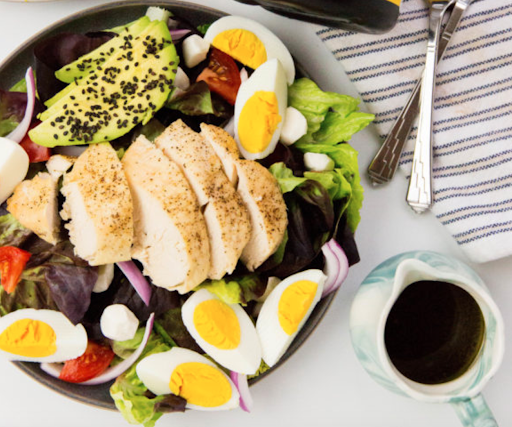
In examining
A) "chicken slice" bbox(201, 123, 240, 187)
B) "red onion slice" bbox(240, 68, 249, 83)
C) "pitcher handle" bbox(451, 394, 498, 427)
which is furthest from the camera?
"red onion slice" bbox(240, 68, 249, 83)

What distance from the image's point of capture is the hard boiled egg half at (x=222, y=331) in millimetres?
1276

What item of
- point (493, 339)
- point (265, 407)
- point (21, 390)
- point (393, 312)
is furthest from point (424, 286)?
point (21, 390)

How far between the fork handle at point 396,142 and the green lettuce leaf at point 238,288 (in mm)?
397

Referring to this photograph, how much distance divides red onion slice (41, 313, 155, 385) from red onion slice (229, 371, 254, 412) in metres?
0.22

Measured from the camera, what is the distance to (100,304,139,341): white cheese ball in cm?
127

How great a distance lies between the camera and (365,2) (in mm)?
1162

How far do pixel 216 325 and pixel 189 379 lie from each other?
15 centimetres

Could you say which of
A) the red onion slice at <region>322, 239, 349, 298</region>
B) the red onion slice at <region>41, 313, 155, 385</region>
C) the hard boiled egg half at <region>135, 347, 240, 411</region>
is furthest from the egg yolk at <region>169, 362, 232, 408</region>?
the red onion slice at <region>322, 239, 349, 298</region>

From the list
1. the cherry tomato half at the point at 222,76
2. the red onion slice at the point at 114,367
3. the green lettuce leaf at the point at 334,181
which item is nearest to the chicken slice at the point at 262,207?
the green lettuce leaf at the point at 334,181

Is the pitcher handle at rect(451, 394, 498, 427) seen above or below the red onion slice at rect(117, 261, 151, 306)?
below

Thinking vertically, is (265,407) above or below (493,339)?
below

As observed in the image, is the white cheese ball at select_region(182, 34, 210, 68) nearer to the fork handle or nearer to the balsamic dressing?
the fork handle

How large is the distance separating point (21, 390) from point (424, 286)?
1.03 m

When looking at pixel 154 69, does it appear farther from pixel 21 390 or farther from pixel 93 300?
pixel 21 390
